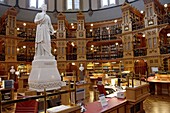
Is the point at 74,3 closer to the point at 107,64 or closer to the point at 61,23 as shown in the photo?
the point at 61,23

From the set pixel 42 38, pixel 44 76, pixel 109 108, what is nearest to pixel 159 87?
pixel 44 76

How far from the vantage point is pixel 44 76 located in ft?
18.4

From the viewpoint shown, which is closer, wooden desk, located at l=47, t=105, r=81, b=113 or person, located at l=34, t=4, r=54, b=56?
wooden desk, located at l=47, t=105, r=81, b=113

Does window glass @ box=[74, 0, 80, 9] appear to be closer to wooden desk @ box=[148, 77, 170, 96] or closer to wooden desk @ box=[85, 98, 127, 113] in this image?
wooden desk @ box=[148, 77, 170, 96]

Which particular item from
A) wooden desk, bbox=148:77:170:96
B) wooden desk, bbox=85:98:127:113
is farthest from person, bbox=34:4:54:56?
wooden desk, bbox=148:77:170:96

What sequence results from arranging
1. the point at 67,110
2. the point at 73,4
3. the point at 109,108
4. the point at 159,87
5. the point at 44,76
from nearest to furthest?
the point at 67,110
the point at 109,108
the point at 44,76
the point at 159,87
the point at 73,4

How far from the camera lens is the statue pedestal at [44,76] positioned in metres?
5.50

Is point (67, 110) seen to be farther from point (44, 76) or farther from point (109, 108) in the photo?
point (44, 76)

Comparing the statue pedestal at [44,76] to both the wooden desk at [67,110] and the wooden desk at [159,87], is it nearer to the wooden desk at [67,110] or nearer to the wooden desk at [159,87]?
the wooden desk at [67,110]

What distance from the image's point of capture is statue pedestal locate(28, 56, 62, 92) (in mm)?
5500

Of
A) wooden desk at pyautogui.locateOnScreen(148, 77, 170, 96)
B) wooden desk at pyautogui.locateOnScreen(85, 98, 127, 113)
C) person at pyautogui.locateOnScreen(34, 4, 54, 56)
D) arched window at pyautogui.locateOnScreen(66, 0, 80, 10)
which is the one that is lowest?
wooden desk at pyautogui.locateOnScreen(148, 77, 170, 96)

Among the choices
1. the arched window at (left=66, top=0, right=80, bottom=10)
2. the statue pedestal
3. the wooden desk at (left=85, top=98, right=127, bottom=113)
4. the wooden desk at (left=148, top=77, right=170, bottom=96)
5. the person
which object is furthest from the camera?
the arched window at (left=66, top=0, right=80, bottom=10)

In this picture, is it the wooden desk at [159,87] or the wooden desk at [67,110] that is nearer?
the wooden desk at [67,110]

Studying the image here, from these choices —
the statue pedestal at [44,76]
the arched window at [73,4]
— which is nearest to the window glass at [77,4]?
the arched window at [73,4]
